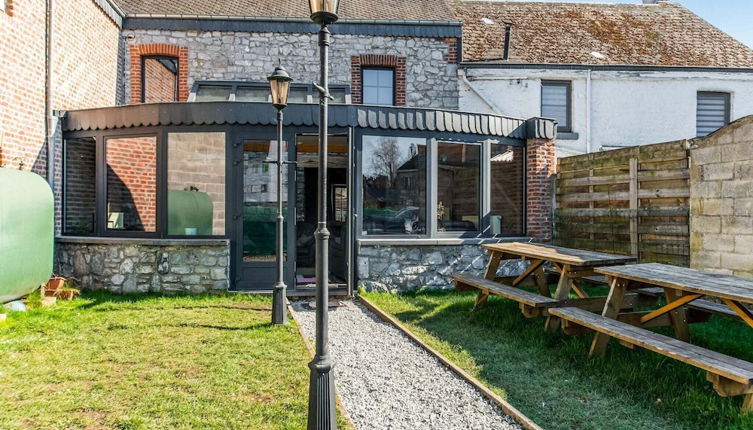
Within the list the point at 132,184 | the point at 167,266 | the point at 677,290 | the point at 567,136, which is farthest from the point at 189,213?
the point at 567,136

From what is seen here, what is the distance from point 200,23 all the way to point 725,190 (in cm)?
1034

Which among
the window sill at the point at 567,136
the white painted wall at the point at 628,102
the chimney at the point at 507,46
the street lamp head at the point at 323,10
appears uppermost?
the chimney at the point at 507,46

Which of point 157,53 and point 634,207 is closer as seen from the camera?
point 634,207

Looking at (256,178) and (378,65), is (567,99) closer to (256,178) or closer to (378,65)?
(378,65)

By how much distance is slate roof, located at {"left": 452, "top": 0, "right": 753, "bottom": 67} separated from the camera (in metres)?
12.2

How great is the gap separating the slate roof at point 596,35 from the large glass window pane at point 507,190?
402cm

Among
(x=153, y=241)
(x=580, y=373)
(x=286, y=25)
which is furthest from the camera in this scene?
(x=286, y=25)

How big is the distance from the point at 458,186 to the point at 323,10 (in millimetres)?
5286

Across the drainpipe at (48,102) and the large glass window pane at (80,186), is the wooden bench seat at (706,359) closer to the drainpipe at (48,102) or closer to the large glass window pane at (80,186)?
the large glass window pane at (80,186)

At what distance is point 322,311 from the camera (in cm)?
317

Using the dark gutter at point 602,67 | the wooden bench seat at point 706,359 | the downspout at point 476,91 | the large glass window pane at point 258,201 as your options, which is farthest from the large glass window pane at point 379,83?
the wooden bench seat at point 706,359

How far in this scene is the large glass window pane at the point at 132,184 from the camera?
755 centimetres

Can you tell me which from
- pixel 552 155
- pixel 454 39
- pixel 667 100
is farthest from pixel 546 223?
pixel 667 100

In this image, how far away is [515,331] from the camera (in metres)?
5.52
